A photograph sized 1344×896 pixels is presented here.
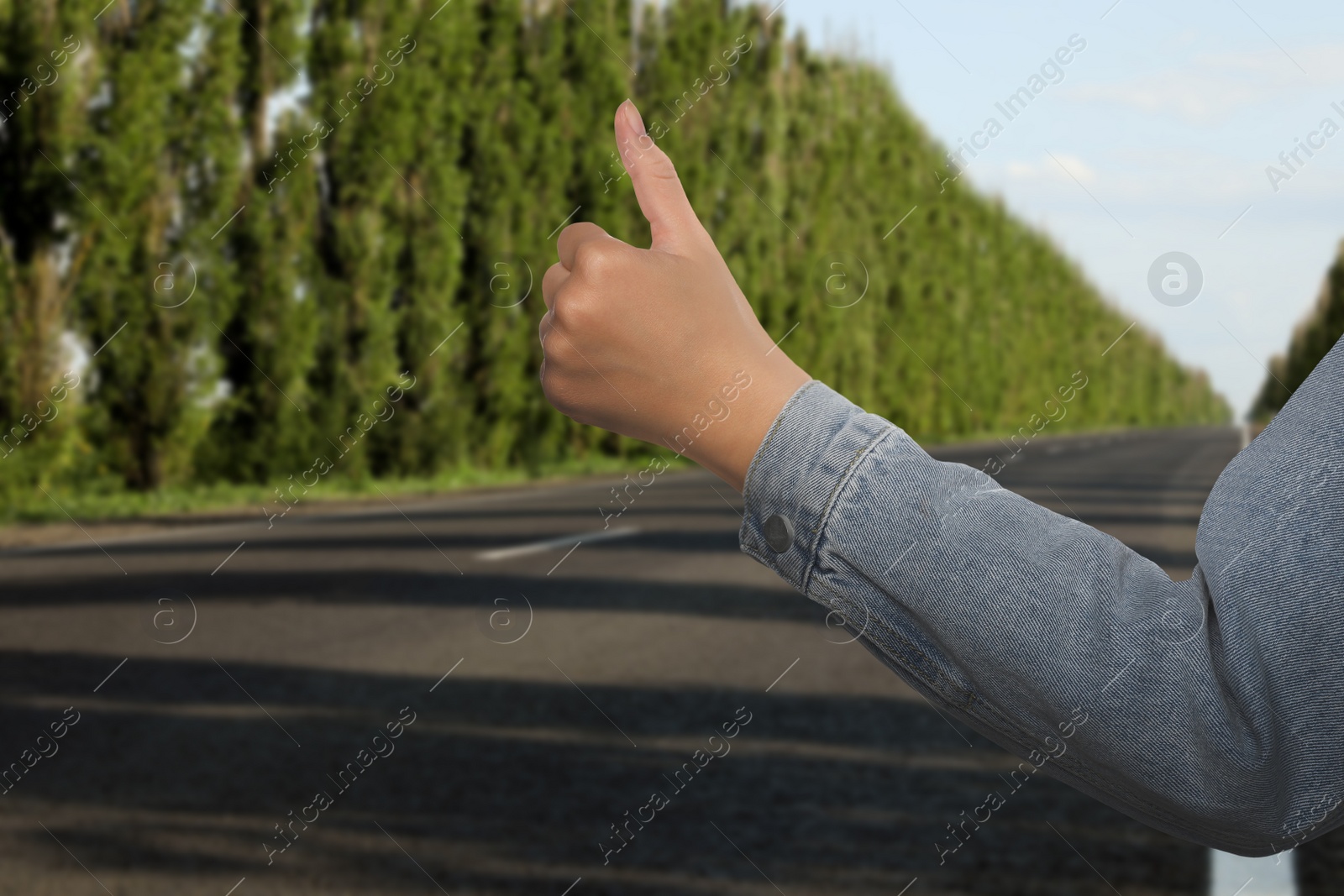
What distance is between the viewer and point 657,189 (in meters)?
0.95

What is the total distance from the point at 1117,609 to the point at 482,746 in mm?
4378

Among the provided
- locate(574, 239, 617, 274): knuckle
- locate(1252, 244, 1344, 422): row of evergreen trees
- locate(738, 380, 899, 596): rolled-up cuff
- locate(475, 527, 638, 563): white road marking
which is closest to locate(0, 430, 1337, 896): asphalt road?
locate(475, 527, 638, 563): white road marking

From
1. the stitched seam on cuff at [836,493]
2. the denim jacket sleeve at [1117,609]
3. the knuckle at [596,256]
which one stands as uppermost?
the knuckle at [596,256]

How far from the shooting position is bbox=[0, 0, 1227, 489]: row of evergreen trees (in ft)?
42.1

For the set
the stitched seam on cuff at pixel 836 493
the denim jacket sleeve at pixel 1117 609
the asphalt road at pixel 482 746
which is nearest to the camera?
the denim jacket sleeve at pixel 1117 609

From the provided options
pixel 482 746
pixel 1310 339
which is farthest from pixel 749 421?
pixel 1310 339

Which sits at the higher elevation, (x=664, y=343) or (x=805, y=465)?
(x=664, y=343)

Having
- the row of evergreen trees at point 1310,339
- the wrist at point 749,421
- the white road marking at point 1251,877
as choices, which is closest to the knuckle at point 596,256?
the wrist at point 749,421

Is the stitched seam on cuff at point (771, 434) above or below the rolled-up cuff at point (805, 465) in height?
above

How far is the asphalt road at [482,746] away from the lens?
3.74 meters

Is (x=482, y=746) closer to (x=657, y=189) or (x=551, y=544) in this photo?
(x=657, y=189)

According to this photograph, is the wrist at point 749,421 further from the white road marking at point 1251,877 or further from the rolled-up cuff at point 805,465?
the white road marking at point 1251,877

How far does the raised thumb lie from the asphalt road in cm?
301

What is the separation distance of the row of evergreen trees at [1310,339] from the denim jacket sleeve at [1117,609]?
2337 centimetres
